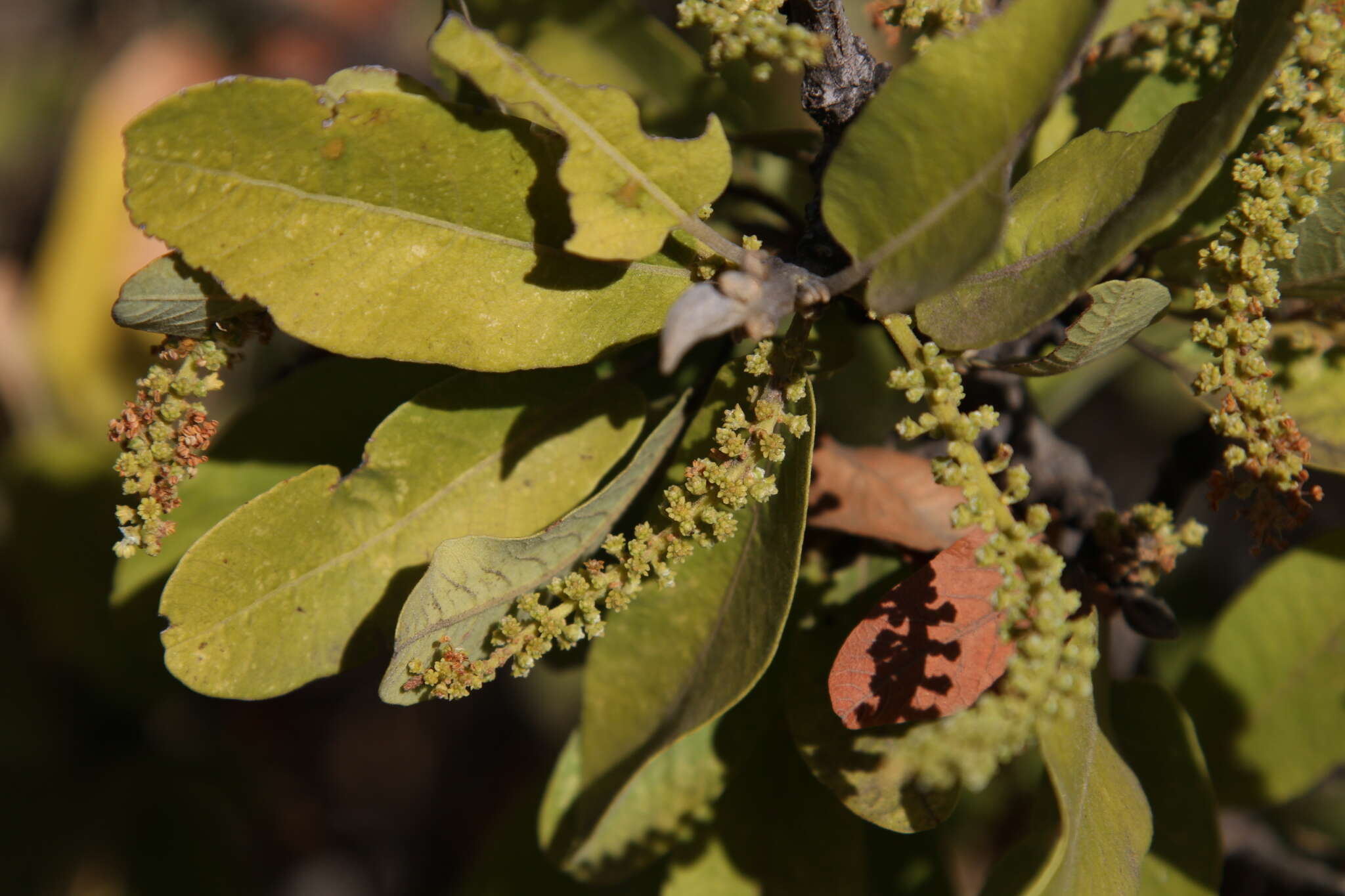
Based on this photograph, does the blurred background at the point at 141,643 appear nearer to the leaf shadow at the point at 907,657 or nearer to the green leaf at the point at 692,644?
the green leaf at the point at 692,644

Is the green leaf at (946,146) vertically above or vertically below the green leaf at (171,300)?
above

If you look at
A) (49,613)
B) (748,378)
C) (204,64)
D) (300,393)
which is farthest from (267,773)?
(748,378)

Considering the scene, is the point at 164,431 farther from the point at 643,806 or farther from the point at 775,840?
the point at 775,840

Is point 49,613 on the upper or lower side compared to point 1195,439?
lower

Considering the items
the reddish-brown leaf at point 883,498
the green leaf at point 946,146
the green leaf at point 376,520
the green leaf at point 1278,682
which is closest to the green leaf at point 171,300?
the green leaf at point 376,520

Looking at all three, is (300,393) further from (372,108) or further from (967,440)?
(967,440)
